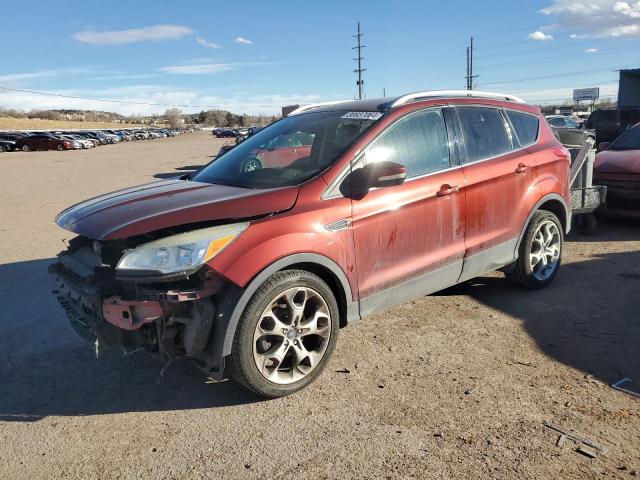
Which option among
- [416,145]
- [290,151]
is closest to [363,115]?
[416,145]

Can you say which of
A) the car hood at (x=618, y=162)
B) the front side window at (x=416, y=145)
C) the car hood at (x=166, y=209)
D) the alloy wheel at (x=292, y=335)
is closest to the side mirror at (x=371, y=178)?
the front side window at (x=416, y=145)

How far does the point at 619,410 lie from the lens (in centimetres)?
314

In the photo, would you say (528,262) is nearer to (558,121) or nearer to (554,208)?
(554,208)

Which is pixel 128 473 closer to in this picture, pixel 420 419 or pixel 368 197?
pixel 420 419


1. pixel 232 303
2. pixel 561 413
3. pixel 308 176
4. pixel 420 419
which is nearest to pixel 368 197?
pixel 308 176

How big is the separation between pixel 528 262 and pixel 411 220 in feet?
5.89

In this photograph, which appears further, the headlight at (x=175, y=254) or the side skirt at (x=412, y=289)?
the side skirt at (x=412, y=289)

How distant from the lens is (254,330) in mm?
3172

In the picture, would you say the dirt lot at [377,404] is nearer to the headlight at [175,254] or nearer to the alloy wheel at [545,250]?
the alloy wheel at [545,250]

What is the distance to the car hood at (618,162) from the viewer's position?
24.9 ft

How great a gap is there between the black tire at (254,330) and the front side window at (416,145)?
0.98 meters

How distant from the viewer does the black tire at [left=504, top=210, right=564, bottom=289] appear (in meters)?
5.04

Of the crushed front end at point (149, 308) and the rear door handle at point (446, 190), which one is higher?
the rear door handle at point (446, 190)

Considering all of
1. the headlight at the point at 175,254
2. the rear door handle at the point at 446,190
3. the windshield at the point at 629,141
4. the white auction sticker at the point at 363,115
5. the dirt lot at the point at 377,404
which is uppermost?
the white auction sticker at the point at 363,115
